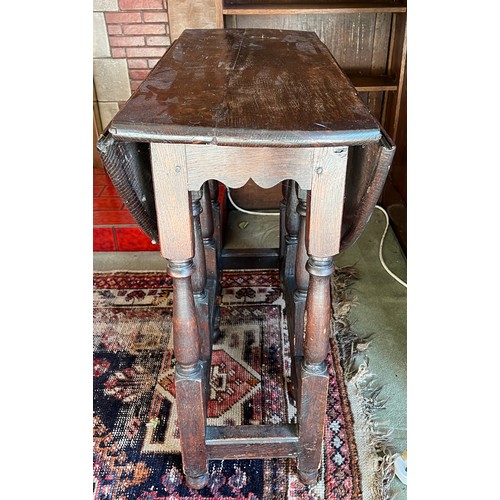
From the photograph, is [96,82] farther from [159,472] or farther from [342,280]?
[159,472]

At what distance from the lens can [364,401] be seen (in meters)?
1.53

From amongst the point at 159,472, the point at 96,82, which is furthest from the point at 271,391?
the point at 96,82

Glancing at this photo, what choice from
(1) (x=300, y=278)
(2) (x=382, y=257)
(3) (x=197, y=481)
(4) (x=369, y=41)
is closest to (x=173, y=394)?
(3) (x=197, y=481)

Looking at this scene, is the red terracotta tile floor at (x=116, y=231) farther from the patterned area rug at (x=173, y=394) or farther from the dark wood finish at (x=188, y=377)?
the dark wood finish at (x=188, y=377)

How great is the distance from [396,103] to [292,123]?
5.38ft

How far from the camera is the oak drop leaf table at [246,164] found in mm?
871

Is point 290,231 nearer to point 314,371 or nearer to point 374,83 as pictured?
point 314,371

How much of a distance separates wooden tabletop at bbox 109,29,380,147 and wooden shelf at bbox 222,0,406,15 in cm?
76

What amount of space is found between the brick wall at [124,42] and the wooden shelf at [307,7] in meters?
0.38

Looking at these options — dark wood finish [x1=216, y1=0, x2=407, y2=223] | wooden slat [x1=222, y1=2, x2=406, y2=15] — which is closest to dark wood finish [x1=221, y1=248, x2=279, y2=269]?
dark wood finish [x1=216, y1=0, x2=407, y2=223]

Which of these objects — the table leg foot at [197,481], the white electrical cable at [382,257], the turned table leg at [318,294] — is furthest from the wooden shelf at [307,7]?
the table leg foot at [197,481]

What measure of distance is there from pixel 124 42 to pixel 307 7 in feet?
2.94

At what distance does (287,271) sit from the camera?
70.3 inches

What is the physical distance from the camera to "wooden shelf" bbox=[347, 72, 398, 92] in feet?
7.41
